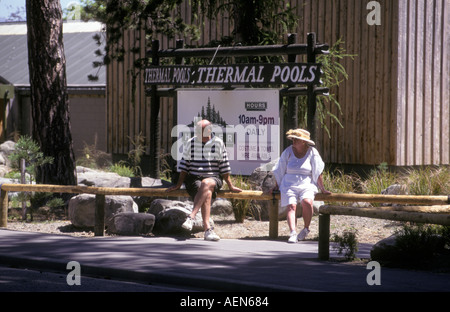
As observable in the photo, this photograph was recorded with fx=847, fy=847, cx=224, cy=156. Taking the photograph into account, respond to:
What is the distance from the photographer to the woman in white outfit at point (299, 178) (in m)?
11.8

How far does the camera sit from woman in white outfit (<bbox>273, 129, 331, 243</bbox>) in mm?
11828

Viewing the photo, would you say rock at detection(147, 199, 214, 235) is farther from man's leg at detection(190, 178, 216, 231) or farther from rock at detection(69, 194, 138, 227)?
rock at detection(69, 194, 138, 227)

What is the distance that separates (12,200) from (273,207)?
5.98 metres

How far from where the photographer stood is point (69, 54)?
109 feet

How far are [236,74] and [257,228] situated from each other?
269 centimetres

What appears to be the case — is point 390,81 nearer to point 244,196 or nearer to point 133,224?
point 244,196

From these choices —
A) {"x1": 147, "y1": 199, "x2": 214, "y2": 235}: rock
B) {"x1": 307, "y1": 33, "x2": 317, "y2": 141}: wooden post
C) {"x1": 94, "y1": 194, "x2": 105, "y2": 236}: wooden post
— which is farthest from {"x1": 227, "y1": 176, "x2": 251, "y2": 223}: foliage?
{"x1": 94, "y1": 194, "x2": 105, "y2": 236}: wooden post

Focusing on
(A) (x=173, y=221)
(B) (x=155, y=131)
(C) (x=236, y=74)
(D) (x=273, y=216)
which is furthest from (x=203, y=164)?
(B) (x=155, y=131)

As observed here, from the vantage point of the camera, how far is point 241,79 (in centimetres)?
1448

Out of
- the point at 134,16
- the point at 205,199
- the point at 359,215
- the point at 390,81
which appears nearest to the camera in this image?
the point at 359,215

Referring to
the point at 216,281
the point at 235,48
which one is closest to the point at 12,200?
the point at 235,48

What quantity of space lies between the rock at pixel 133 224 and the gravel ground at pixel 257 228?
1.79ft

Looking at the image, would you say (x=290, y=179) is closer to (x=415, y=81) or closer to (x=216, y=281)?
(x=216, y=281)

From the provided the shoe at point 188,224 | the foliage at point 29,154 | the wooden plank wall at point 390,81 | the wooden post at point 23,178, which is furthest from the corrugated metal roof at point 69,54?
the shoe at point 188,224
